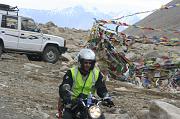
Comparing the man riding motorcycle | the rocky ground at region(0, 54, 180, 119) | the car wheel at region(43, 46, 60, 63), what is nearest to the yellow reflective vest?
the man riding motorcycle

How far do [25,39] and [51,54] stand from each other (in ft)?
4.76

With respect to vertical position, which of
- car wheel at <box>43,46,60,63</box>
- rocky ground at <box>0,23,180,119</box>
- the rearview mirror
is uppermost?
the rearview mirror

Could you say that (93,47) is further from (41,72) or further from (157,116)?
(157,116)

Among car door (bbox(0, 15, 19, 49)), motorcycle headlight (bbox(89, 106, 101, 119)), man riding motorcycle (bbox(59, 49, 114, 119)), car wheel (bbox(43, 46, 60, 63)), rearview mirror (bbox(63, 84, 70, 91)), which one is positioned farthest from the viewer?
car wheel (bbox(43, 46, 60, 63))

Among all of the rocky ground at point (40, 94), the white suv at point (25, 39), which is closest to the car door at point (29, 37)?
the white suv at point (25, 39)

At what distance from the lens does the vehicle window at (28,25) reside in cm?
2017

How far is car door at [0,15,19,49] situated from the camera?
19.9 m

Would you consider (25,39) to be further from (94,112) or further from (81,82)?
(94,112)

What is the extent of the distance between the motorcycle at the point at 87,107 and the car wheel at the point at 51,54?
14959mm

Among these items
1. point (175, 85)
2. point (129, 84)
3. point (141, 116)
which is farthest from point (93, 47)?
point (141, 116)

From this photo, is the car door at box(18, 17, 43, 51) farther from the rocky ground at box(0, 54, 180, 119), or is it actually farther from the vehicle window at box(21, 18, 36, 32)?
the rocky ground at box(0, 54, 180, 119)

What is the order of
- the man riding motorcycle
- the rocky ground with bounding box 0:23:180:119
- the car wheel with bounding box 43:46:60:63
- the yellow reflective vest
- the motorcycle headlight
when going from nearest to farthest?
the motorcycle headlight → the man riding motorcycle → the yellow reflective vest → the rocky ground with bounding box 0:23:180:119 → the car wheel with bounding box 43:46:60:63

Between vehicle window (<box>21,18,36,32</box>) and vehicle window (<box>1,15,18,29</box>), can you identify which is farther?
vehicle window (<box>21,18,36,32</box>)

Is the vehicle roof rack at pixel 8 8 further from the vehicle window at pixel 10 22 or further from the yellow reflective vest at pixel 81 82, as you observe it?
the yellow reflective vest at pixel 81 82
